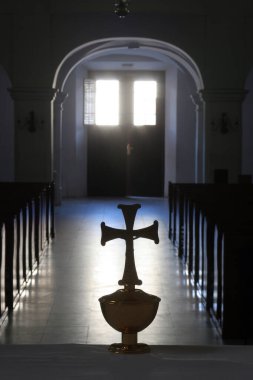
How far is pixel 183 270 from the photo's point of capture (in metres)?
9.16

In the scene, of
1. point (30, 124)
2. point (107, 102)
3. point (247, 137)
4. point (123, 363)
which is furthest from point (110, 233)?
point (107, 102)

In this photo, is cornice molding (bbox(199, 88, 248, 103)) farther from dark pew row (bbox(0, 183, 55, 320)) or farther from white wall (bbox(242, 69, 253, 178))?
white wall (bbox(242, 69, 253, 178))

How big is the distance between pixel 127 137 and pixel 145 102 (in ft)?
3.70

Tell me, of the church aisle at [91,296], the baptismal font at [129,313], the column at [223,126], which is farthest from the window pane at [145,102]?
the baptismal font at [129,313]

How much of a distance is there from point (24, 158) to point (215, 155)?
3824 millimetres

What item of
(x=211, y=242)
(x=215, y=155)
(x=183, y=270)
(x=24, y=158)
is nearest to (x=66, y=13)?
(x=24, y=158)

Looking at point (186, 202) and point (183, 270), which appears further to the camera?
point (186, 202)

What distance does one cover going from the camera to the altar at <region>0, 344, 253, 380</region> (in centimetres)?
196

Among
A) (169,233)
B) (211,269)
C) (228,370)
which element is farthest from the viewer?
(169,233)

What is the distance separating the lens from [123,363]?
207cm

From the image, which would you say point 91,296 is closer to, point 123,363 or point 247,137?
point 123,363

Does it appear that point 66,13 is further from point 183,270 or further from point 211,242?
point 211,242

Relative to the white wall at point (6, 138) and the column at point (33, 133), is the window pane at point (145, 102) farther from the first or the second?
the column at point (33, 133)

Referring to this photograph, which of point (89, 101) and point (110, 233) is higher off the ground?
point (89, 101)
